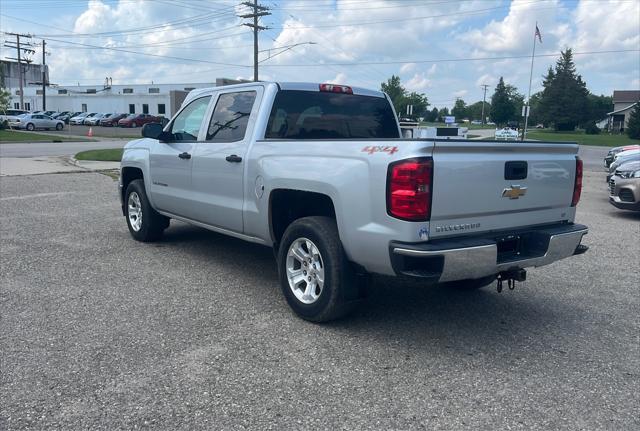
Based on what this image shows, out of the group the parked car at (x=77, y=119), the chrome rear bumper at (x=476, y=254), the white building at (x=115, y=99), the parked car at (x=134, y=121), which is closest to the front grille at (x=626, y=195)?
the chrome rear bumper at (x=476, y=254)

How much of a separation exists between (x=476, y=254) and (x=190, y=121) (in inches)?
150

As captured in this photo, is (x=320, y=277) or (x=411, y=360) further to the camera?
(x=320, y=277)

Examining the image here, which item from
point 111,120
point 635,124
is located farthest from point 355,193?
point 635,124

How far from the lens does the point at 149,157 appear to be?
702cm

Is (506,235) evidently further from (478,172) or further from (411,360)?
(411,360)

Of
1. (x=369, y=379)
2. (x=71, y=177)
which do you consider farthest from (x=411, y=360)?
(x=71, y=177)

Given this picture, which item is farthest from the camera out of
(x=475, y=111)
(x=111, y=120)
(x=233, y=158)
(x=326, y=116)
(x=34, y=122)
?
(x=475, y=111)

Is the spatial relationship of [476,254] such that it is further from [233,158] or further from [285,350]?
[233,158]

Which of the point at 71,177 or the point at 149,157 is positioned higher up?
the point at 149,157

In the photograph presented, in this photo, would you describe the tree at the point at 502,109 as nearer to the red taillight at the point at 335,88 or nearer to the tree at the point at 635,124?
the tree at the point at 635,124

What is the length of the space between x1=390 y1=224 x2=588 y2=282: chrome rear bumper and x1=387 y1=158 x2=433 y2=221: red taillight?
222 mm

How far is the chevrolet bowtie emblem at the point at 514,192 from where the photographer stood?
4.23 metres

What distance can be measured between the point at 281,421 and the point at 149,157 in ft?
15.2

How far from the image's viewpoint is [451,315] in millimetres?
5020
